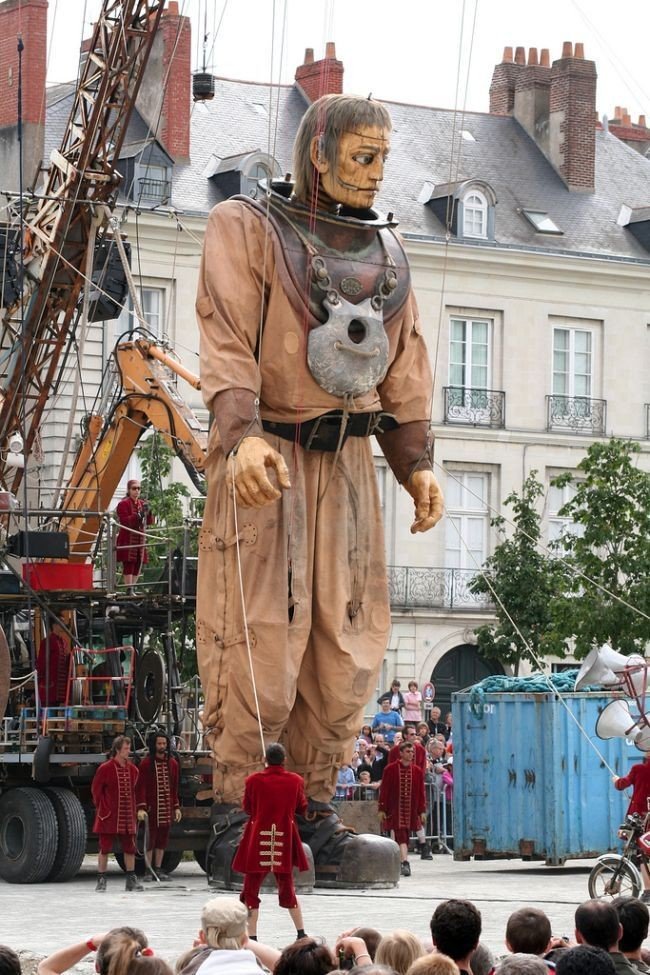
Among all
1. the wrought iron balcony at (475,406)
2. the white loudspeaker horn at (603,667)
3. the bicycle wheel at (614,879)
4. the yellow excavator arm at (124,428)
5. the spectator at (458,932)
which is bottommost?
the spectator at (458,932)

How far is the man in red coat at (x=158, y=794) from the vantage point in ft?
57.4

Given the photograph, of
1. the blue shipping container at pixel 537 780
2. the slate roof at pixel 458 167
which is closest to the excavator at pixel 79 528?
the blue shipping container at pixel 537 780

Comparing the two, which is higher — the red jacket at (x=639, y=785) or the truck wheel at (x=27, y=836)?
the red jacket at (x=639, y=785)

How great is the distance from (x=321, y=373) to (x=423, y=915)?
301 centimetres

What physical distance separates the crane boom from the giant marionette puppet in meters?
6.38

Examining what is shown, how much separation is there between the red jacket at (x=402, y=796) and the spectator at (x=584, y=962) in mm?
12812

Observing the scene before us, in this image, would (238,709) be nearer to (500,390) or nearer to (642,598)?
(642,598)

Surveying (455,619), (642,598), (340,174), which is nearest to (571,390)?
(455,619)

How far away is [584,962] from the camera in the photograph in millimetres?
6992

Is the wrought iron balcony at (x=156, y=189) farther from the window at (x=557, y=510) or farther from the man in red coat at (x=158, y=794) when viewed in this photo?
the man in red coat at (x=158, y=794)

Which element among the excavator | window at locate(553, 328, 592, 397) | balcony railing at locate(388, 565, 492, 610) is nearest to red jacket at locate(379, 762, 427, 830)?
the excavator

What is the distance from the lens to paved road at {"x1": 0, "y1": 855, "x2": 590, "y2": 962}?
12.2 m

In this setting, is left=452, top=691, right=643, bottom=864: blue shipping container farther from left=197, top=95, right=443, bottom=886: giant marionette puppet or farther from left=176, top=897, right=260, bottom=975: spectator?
left=176, top=897, right=260, bottom=975: spectator

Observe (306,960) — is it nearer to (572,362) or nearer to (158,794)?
(158,794)
